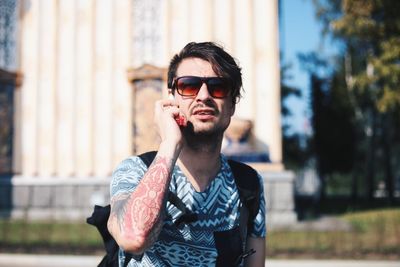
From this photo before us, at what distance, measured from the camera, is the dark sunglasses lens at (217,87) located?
1.81m

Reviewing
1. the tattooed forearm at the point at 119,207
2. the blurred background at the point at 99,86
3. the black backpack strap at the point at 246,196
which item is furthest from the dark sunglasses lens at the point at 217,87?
the blurred background at the point at 99,86

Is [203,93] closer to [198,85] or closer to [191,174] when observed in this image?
[198,85]

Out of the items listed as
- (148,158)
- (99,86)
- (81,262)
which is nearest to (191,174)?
(148,158)

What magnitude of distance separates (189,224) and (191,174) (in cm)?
21

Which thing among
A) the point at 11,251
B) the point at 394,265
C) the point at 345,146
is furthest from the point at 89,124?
the point at 345,146

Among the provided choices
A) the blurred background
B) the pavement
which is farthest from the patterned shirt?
the blurred background

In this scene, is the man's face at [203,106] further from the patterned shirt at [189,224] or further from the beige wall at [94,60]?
the beige wall at [94,60]

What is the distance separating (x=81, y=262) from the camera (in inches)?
261

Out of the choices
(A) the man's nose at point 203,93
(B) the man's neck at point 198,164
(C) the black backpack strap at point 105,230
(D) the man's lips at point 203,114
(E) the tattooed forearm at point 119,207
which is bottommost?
(C) the black backpack strap at point 105,230

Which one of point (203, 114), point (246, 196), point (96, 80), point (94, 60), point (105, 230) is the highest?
point (94, 60)

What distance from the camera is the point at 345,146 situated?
3694 centimetres

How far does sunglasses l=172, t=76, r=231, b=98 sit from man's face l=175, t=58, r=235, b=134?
15mm

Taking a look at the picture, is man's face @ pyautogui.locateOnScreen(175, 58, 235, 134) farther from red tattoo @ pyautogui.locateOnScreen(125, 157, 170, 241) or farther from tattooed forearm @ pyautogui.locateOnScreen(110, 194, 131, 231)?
tattooed forearm @ pyautogui.locateOnScreen(110, 194, 131, 231)

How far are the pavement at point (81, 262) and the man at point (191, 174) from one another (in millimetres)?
4684
